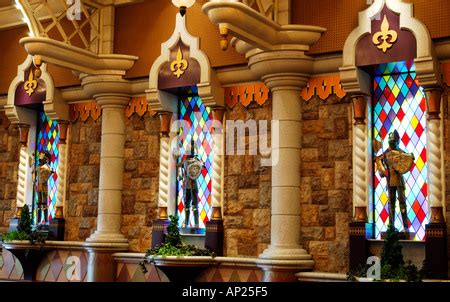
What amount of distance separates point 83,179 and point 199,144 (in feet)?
5.84

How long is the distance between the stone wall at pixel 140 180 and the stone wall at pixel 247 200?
44.0 inches

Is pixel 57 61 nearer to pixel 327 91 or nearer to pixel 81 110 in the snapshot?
pixel 81 110

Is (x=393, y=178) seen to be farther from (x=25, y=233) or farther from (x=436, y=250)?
(x=25, y=233)

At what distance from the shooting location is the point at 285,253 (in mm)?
7117

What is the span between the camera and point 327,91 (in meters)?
7.38

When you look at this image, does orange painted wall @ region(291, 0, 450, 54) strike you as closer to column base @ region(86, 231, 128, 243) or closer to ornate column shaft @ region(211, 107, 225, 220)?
ornate column shaft @ region(211, 107, 225, 220)

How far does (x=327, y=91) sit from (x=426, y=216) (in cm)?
160

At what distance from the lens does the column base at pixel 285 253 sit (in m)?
7.07

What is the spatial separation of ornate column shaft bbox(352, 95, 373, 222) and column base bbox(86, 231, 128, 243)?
3.02 meters

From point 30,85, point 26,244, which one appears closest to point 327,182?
point 26,244

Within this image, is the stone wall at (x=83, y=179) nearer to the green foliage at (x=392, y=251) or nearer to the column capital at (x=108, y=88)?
the column capital at (x=108, y=88)

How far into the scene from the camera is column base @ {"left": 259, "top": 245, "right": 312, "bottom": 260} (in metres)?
7.07

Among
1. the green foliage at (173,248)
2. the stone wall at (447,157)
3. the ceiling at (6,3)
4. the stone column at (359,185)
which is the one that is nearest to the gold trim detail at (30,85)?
the ceiling at (6,3)

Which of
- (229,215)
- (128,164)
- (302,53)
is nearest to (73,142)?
(128,164)
